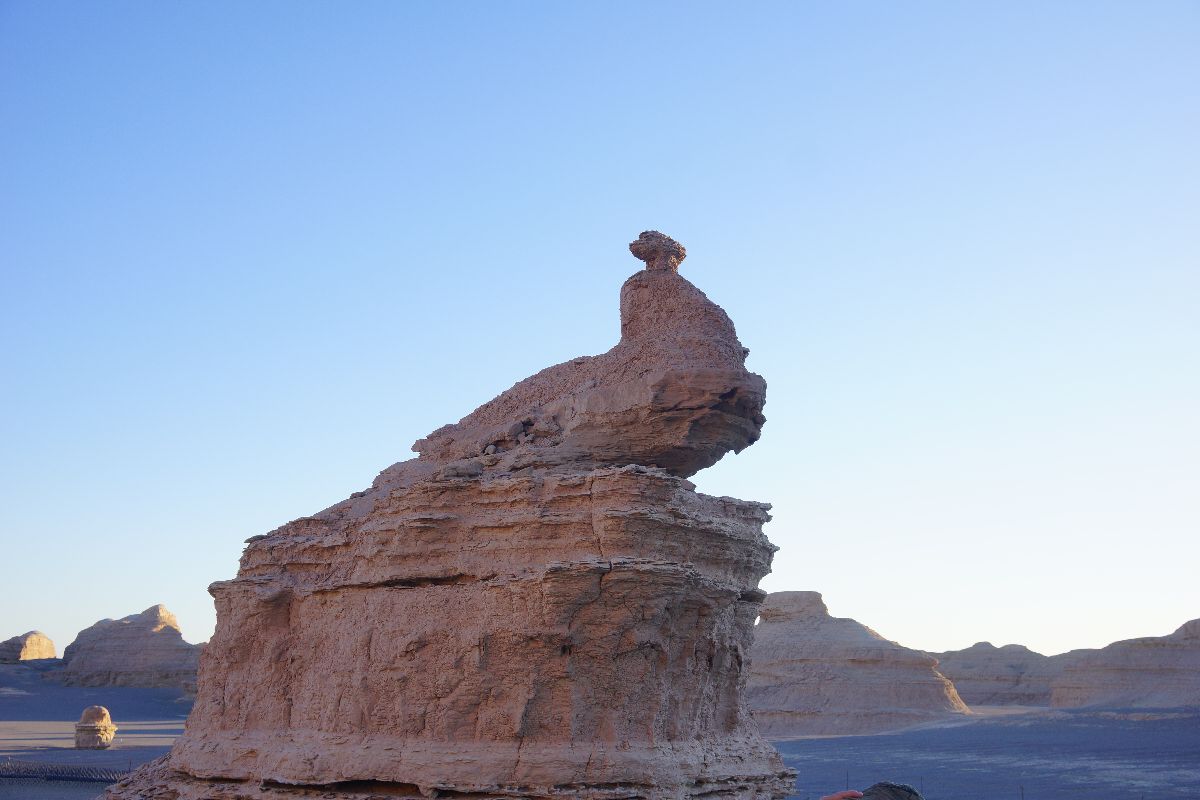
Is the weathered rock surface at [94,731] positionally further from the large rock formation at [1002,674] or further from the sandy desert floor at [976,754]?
the large rock formation at [1002,674]

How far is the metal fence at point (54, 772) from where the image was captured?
27578 mm

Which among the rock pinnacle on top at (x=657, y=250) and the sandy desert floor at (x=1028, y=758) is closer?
the rock pinnacle on top at (x=657, y=250)

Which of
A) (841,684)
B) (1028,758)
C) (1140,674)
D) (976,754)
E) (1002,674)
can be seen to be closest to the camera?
(1028,758)

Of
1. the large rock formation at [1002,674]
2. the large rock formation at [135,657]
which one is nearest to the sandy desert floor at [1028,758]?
the large rock formation at [1002,674]

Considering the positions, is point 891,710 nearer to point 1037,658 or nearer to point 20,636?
point 1037,658

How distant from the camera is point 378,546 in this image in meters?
11.9

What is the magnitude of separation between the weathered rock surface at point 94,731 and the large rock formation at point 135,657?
2474 centimetres

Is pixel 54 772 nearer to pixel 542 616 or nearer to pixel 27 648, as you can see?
pixel 542 616

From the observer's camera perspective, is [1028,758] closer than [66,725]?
Yes

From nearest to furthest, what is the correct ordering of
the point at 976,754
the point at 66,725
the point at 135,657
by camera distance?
the point at 976,754
the point at 66,725
the point at 135,657

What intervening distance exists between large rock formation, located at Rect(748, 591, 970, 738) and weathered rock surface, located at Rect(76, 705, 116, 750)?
2705 cm

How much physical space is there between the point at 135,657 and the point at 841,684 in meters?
40.6

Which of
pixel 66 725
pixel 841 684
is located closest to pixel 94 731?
pixel 66 725

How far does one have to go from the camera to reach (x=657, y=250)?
44.1ft
